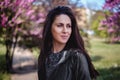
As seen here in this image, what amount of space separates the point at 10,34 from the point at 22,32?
76 centimetres

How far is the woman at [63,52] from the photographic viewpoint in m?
2.82

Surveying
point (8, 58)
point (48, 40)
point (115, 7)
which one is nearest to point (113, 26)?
point (115, 7)

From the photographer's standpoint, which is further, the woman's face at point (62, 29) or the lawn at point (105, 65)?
the lawn at point (105, 65)

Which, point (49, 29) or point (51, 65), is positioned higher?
point (49, 29)

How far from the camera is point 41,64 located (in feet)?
10.5

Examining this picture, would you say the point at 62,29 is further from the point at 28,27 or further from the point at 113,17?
the point at 28,27

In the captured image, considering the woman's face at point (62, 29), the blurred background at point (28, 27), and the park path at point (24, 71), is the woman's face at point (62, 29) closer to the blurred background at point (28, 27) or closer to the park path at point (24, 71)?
the blurred background at point (28, 27)

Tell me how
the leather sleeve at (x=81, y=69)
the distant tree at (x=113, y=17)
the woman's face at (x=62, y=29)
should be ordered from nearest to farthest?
1. the leather sleeve at (x=81, y=69)
2. the woman's face at (x=62, y=29)
3. the distant tree at (x=113, y=17)

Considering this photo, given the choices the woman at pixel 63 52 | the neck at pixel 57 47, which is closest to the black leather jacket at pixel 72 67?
the woman at pixel 63 52

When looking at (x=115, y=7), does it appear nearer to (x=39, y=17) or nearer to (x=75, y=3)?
(x=39, y=17)

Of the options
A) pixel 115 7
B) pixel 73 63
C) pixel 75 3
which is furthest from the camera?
pixel 75 3

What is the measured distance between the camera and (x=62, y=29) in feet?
10.1

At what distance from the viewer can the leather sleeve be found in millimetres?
2756

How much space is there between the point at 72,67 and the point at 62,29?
0.40 meters
